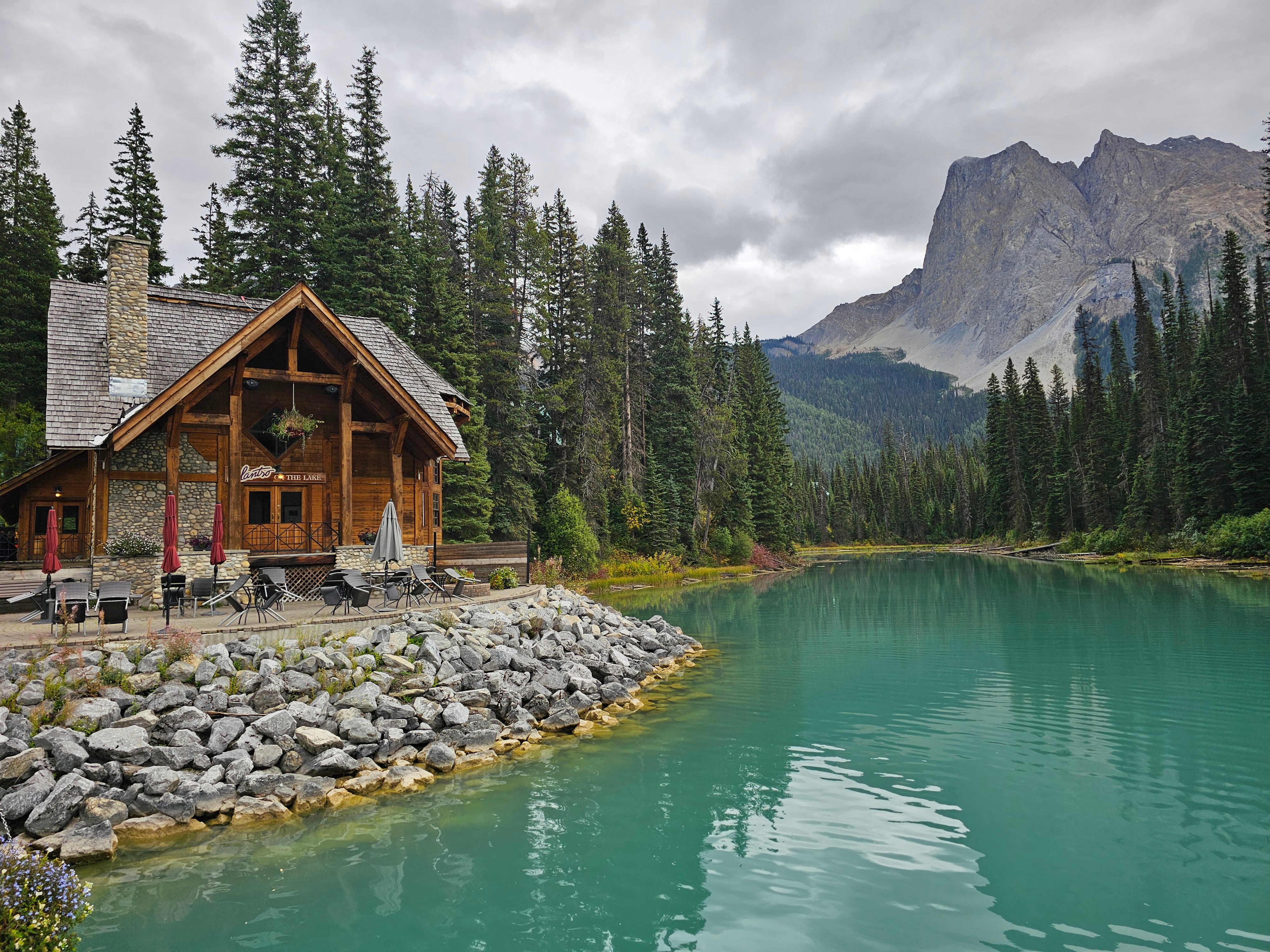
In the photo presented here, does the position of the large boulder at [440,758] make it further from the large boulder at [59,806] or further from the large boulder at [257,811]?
the large boulder at [59,806]

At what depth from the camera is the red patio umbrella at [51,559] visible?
13.2m

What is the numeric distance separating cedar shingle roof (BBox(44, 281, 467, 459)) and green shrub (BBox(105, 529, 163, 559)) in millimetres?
2380

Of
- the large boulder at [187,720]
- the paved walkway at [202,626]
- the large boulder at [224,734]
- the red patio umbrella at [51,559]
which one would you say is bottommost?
the large boulder at [224,734]

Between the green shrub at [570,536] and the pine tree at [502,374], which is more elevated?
the pine tree at [502,374]

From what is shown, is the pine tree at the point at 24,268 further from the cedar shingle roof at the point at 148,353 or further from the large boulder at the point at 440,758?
the large boulder at the point at 440,758

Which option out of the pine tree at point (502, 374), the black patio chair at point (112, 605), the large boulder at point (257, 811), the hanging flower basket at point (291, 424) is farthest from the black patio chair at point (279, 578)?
the pine tree at point (502, 374)

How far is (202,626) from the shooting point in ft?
45.3

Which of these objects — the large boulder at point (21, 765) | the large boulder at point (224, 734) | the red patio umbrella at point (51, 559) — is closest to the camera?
the large boulder at point (21, 765)

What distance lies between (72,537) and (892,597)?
3448cm

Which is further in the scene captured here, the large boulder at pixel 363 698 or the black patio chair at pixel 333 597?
the black patio chair at pixel 333 597

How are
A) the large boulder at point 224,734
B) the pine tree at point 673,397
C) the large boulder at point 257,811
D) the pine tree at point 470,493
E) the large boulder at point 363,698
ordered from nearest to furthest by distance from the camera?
the large boulder at point 257,811, the large boulder at point 224,734, the large boulder at point 363,698, the pine tree at point 470,493, the pine tree at point 673,397

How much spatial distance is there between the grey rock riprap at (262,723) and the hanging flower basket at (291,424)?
7621 millimetres

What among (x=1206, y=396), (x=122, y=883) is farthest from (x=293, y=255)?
(x=1206, y=396)

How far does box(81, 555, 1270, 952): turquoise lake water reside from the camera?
21.7 ft
